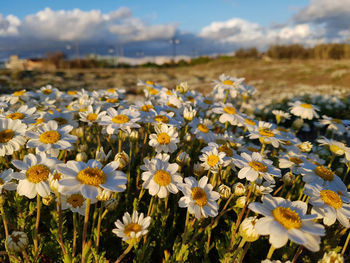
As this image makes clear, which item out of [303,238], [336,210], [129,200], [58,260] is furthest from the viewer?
[129,200]

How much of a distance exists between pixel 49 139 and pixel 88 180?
756mm

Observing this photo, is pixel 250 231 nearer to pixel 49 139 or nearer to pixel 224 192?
pixel 224 192

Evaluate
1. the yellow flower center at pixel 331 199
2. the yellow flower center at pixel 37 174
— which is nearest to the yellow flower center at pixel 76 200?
the yellow flower center at pixel 37 174

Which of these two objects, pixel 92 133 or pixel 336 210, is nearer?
→ pixel 336 210

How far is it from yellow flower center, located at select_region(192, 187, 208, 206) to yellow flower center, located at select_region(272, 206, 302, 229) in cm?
45

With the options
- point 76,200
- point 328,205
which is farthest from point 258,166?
point 76,200

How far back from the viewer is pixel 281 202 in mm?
1479

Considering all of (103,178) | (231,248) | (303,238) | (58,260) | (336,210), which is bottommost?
(58,260)

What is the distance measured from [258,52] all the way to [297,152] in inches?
2036

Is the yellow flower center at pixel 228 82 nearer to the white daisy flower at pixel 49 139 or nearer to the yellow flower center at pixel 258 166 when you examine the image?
the yellow flower center at pixel 258 166

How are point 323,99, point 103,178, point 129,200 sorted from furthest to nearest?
point 323,99
point 129,200
point 103,178

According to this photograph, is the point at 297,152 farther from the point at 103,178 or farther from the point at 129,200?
the point at 103,178

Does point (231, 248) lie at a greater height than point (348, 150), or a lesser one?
lesser

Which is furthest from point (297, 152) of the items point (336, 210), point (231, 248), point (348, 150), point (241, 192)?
point (231, 248)
